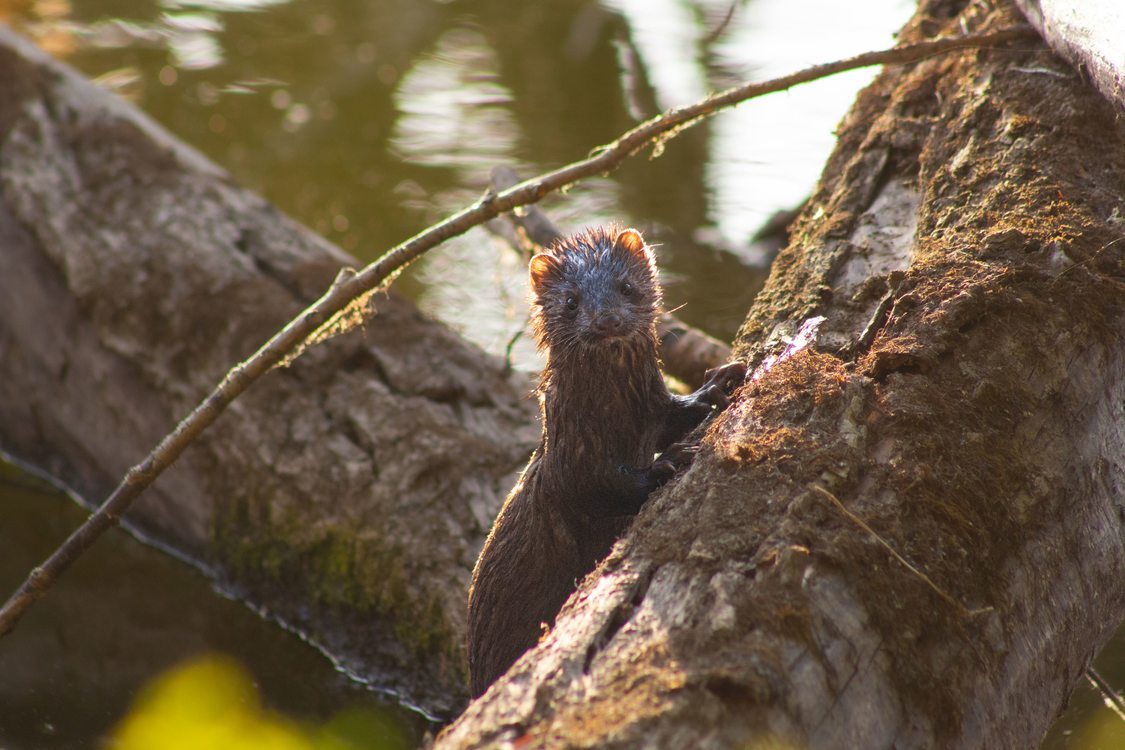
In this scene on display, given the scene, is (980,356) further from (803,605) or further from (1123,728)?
(1123,728)

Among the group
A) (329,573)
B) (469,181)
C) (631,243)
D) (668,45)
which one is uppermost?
(631,243)

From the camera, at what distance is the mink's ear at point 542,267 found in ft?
16.1

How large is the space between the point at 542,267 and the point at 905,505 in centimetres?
219

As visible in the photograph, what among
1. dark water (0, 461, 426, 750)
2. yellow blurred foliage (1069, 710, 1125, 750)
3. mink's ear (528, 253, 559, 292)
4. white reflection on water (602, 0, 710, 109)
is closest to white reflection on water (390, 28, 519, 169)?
white reflection on water (602, 0, 710, 109)

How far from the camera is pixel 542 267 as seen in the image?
4.95 meters

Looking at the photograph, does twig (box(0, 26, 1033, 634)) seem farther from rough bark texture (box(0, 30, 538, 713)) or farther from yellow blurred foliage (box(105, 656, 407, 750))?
rough bark texture (box(0, 30, 538, 713))

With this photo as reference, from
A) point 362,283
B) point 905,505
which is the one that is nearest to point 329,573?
point 362,283

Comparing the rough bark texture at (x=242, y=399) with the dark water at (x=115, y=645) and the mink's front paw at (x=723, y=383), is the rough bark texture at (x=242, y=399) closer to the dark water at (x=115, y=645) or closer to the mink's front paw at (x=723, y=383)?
the dark water at (x=115, y=645)

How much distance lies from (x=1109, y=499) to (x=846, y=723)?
1.32 metres

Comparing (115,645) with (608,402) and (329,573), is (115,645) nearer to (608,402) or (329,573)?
(329,573)

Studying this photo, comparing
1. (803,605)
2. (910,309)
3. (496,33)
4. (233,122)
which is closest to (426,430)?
(910,309)

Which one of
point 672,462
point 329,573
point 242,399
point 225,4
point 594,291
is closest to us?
point 672,462

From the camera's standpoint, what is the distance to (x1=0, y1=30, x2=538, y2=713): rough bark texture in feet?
18.8

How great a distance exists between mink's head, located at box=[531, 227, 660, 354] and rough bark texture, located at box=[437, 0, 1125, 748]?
527 millimetres
